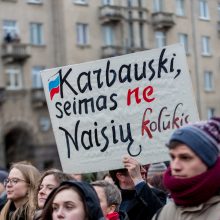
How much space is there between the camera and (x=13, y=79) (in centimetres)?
3200

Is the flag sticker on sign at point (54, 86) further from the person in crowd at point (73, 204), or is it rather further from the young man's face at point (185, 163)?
the young man's face at point (185, 163)

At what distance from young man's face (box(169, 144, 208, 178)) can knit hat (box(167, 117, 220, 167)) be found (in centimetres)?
2

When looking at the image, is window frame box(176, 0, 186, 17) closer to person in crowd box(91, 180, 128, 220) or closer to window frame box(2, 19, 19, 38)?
window frame box(2, 19, 19, 38)

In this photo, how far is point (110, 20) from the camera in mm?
35219

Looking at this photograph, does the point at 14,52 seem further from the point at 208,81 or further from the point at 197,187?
the point at 197,187

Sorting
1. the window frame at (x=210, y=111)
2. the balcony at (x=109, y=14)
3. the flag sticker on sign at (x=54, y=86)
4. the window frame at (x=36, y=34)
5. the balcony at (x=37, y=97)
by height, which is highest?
the balcony at (x=109, y=14)

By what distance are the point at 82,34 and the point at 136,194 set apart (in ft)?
101

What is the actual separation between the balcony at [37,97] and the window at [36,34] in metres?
2.48

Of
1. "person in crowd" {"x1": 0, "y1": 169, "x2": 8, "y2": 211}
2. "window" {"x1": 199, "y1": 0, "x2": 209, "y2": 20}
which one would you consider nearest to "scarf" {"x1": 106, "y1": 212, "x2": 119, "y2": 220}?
"person in crowd" {"x1": 0, "y1": 169, "x2": 8, "y2": 211}

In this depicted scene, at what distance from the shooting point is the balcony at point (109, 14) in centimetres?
3500

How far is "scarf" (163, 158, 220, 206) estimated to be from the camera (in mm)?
3160

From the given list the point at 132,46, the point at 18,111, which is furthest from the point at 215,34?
the point at 18,111

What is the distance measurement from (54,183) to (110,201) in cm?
47

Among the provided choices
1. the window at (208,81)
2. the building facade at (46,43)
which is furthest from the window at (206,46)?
the building facade at (46,43)
